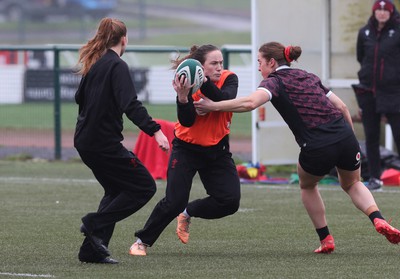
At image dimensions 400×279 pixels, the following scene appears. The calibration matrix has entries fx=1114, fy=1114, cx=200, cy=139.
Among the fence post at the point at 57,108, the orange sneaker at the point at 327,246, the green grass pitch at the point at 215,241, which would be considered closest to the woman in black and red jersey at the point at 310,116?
the orange sneaker at the point at 327,246

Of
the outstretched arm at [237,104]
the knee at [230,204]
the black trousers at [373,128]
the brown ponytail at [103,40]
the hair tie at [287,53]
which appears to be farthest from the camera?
the black trousers at [373,128]

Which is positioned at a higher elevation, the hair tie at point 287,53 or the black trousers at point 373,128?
the hair tie at point 287,53

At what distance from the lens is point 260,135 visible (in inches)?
582

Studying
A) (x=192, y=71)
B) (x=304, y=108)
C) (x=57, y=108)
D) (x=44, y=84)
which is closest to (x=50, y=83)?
(x=44, y=84)

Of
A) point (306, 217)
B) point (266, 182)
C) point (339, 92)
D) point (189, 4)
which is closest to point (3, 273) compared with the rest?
point (306, 217)

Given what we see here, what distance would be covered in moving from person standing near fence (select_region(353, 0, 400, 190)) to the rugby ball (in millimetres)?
5370

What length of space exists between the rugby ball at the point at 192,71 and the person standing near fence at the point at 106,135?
1.24 ft

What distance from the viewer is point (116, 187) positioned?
799 centimetres

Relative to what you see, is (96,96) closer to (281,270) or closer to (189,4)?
(281,270)

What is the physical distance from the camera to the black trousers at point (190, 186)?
8328 mm

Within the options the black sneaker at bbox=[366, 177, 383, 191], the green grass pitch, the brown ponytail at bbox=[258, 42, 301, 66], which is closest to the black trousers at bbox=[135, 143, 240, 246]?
the green grass pitch

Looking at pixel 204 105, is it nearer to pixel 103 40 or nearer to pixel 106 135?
pixel 106 135

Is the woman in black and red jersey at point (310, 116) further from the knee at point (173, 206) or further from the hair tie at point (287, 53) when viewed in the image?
the knee at point (173, 206)

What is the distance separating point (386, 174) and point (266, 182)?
4.88 feet
